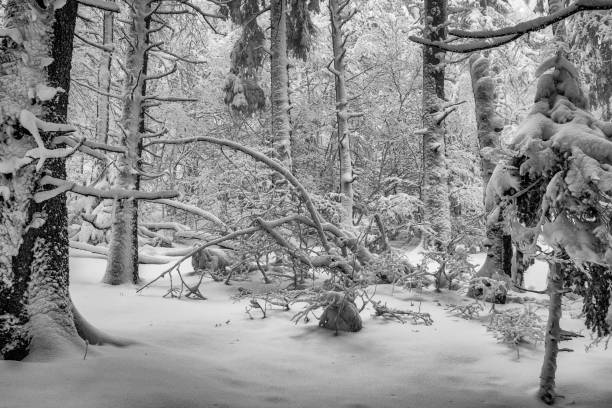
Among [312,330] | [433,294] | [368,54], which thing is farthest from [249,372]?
[368,54]

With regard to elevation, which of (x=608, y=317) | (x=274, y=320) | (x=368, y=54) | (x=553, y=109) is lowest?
(x=274, y=320)

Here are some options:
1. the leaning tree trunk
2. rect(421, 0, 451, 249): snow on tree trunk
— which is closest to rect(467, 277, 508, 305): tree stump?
the leaning tree trunk

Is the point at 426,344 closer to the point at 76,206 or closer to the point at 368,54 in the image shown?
the point at 76,206

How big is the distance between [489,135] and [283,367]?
5.01 meters

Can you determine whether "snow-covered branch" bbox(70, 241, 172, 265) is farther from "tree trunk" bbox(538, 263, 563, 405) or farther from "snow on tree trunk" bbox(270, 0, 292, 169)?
"tree trunk" bbox(538, 263, 563, 405)

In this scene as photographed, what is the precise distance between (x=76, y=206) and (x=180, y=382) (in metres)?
9.79

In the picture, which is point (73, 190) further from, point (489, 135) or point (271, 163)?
point (489, 135)

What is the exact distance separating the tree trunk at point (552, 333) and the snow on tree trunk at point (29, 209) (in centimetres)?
355

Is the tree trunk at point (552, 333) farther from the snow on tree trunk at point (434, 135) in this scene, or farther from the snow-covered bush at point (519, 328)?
the snow on tree trunk at point (434, 135)

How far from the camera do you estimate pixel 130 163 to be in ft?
25.5

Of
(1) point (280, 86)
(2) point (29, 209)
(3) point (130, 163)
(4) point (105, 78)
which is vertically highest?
(4) point (105, 78)

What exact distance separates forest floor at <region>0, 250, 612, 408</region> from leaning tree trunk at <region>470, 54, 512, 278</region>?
1185 mm

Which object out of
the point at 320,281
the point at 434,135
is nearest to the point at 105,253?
the point at 320,281

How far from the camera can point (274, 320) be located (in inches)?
233
